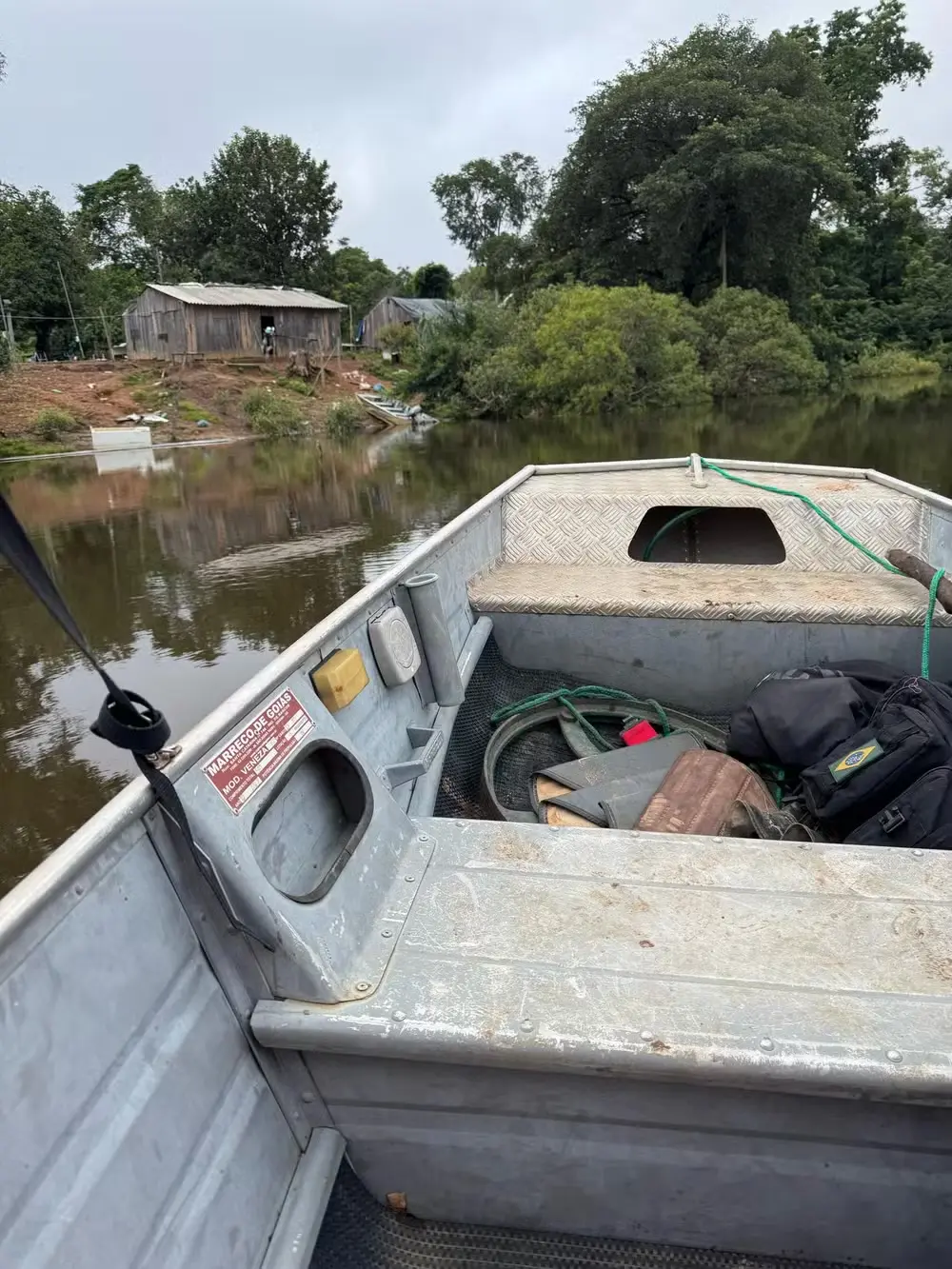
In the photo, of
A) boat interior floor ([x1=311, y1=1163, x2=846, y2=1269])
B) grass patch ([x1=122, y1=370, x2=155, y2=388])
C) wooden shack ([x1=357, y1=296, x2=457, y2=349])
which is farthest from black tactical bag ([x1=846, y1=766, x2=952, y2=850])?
wooden shack ([x1=357, y1=296, x2=457, y2=349])

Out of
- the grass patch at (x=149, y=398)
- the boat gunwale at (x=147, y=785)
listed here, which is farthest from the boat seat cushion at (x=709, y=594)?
the grass patch at (x=149, y=398)

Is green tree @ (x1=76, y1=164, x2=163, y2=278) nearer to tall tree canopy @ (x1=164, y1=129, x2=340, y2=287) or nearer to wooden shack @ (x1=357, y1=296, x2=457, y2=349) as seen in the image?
tall tree canopy @ (x1=164, y1=129, x2=340, y2=287)

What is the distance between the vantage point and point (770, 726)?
305 cm

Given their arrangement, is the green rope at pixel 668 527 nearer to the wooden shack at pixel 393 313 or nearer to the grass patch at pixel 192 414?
the grass patch at pixel 192 414

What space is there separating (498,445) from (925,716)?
23.5 meters

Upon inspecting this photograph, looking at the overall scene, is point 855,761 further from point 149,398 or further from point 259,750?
point 149,398

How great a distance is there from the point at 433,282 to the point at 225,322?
23516 millimetres

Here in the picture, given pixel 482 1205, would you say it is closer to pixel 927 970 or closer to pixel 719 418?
pixel 927 970

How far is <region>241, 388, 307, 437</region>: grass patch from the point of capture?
98.8ft

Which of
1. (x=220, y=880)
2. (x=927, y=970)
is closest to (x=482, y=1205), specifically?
(x=220, y=880)

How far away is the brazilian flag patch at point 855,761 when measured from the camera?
2.60 m

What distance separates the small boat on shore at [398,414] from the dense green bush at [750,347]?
1247 cm

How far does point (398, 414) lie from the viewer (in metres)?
33.1

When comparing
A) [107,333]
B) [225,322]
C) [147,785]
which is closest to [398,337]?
[225,322]
